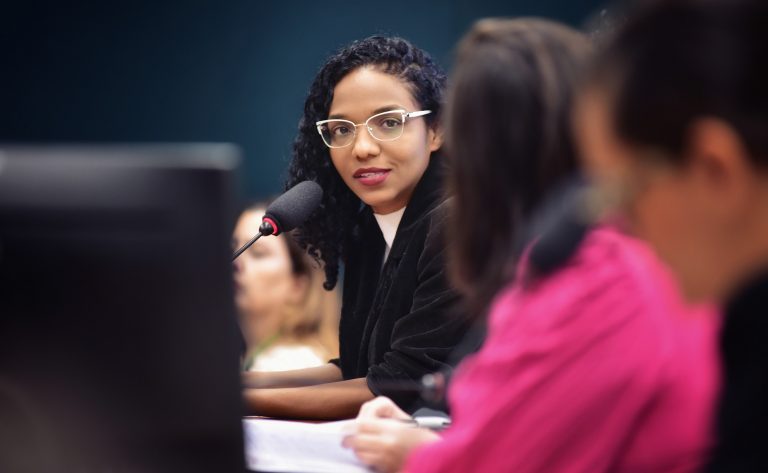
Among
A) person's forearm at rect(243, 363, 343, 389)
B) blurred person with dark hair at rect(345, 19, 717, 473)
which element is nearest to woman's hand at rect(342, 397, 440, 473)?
blurred person with dark hair at rect(345, 19, 717, 473)

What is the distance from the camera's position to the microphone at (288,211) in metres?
1.53

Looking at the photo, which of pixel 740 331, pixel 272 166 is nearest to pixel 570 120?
pixel 740 331

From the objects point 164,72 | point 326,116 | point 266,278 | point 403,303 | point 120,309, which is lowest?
point 120,309

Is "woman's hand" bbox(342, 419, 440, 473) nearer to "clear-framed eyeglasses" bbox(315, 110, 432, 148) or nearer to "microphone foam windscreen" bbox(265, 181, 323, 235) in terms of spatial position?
"microphone foam windscreen" bbox(265, 181, 323, 235)

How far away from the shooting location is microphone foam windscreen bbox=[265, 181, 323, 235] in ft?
5.03

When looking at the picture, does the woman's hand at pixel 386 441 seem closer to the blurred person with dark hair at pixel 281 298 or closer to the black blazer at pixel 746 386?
the black blazer at pixel 746 386

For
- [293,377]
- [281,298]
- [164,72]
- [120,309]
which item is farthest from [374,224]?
[164,72]

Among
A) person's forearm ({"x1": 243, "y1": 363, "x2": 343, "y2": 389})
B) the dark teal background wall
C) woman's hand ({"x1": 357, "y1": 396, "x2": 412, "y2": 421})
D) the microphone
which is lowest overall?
woman's hand ({"x1": 357, "y1": 396, "x2": 412, "y2": 421})

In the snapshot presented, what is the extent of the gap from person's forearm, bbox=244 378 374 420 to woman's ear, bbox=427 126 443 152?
0.49 metres

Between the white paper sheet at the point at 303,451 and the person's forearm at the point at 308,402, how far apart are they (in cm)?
36

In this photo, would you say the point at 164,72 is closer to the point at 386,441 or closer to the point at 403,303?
the point at 403,303

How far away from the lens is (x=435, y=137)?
71.5 inches

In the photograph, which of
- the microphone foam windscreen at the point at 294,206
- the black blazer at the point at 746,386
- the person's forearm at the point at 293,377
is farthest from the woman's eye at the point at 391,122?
the black blazer at the point at 746,386

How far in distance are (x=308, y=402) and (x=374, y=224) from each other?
0.45m
